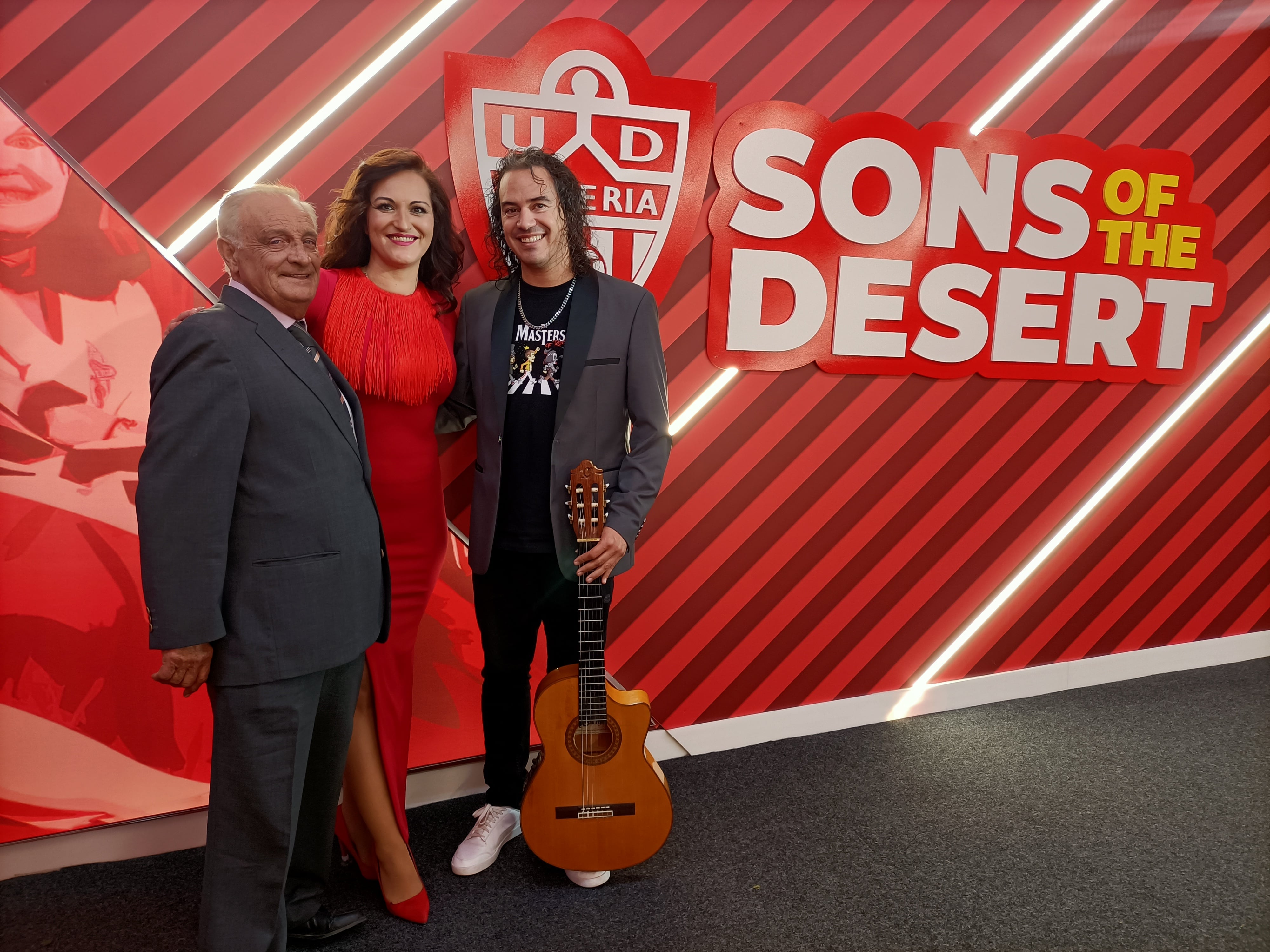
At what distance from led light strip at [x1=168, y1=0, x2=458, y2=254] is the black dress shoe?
1751 millimetres

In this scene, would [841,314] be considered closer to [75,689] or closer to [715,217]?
[715,217]

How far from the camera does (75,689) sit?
1.98 m

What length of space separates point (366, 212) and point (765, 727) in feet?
7.18

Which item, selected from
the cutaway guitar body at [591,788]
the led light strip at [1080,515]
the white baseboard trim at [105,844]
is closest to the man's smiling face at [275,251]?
the cutaway guitar body at [591,788]

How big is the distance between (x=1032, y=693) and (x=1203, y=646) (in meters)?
0.98

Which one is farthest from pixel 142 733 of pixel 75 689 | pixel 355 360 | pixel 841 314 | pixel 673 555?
pixel 841 314

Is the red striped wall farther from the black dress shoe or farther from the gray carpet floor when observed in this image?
the black dress shoe

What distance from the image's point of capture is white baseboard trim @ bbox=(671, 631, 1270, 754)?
2697 mm

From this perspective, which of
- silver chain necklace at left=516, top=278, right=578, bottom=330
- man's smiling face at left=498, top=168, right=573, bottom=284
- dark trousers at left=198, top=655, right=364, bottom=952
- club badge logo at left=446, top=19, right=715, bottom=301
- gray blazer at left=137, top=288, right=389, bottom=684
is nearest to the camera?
gray blazer at left=137, top=288, right=389, bottom=684

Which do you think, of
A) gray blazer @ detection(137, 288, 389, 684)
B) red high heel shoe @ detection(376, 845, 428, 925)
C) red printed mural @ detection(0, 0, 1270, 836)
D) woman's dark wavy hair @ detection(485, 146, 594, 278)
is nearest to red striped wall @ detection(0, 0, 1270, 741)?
red printed mural @ detection(0, 0, 1270, 836)

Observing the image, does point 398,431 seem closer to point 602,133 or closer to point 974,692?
point 602,133

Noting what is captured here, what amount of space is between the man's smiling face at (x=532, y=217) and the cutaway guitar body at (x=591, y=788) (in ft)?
3.61

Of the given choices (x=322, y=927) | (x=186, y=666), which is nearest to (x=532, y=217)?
(x=186, y=666)

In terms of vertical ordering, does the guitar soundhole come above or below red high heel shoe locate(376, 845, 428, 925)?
above
